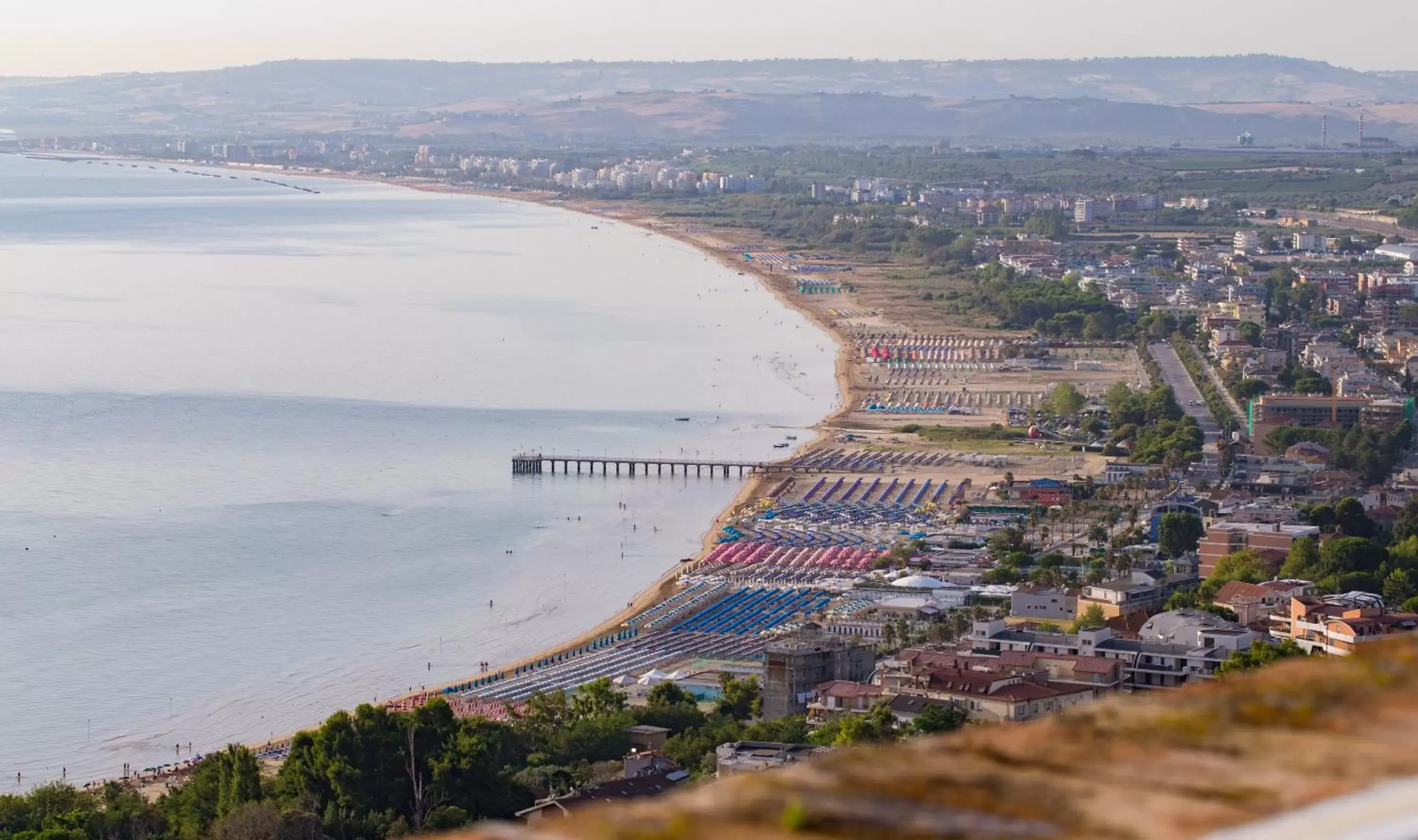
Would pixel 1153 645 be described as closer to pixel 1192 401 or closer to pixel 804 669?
pixel 804 669

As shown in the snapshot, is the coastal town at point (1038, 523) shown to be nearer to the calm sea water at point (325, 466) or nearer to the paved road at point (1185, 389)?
the paved road at point (1185, 389)

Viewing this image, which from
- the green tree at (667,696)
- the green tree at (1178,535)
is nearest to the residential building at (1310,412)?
the green tree at (1178,535)

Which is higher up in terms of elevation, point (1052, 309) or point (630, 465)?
point (1052, 309)

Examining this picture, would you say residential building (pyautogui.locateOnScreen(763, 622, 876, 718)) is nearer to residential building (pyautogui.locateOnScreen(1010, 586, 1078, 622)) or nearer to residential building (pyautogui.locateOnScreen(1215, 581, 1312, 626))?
residential building (pyautogui.locateOnScreen(1010, 586, 1078, 622))

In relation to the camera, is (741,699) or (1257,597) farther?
(1257,597)

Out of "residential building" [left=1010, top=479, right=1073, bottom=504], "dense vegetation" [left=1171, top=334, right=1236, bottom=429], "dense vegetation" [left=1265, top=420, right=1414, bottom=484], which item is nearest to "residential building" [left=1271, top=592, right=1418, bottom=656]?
"residential building" [left=1010, top=479, right=1073, bottom=504]

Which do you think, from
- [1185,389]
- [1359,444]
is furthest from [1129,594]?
[1185,389]
